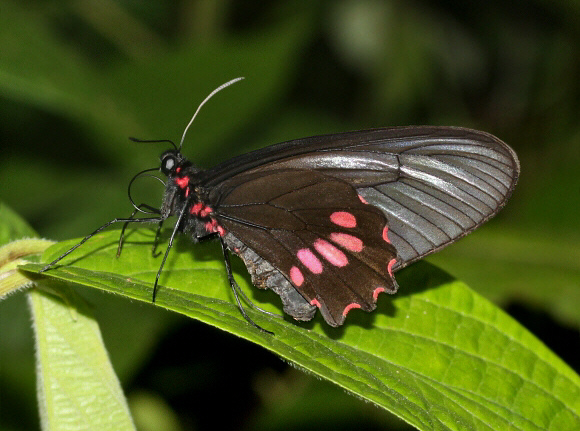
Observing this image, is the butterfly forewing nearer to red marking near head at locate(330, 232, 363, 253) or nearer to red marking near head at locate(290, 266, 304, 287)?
red marking near head at locate(330, 232, 363, 253)

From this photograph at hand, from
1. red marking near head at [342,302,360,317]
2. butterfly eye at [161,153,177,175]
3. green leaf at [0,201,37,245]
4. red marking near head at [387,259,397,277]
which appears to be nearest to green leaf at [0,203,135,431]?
green leaf at [0,201,37,245]

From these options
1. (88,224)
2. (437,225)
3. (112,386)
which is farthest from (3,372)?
(437,225)

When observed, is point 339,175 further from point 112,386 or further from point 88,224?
point 88,224

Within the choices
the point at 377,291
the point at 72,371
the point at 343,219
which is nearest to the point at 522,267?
the point at 343,219

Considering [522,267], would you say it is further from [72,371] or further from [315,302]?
[72,371]

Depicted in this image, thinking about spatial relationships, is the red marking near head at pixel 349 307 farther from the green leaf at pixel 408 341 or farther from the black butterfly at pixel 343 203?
the green leaf at pixel 408 341

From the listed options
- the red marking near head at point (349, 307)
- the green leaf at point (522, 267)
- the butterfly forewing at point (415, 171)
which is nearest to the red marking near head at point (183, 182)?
the butterfly forewing at point (415, 171)
